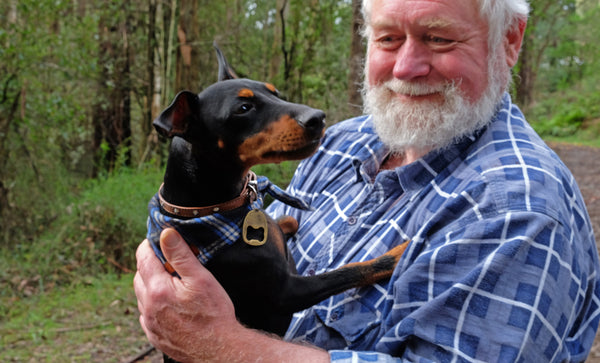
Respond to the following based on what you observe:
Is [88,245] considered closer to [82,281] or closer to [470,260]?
[82,281]

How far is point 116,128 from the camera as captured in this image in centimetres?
1005

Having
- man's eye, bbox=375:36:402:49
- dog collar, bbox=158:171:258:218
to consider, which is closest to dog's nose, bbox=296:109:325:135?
dog collar, bbox=158:171:258:218

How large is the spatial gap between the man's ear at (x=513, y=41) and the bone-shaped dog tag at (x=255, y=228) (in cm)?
123

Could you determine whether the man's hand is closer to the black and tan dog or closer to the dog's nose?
the black and tan dog

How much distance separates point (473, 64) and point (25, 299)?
20.2 ft

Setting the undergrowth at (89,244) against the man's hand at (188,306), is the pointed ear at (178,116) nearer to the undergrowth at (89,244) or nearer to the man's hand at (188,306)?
the man's hand at (188,306)

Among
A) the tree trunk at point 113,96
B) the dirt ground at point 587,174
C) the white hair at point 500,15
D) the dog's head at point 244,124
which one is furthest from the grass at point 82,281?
the white hair at point 500,15

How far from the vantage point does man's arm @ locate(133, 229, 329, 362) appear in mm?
1869

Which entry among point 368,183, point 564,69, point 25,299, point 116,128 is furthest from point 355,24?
point 564,69

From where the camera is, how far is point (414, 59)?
84.8 inches

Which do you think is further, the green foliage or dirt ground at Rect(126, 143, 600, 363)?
the green foliage

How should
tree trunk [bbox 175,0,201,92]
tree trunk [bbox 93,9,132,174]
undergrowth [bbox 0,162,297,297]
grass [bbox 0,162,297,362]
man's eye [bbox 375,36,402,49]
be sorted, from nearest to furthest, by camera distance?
man's eye [bbox 375,36,402,49] → grass [bbox 0,162,297,362] → undergrowth [bbox 0,162,297,297] → tree trunk [bbox 175,0,201,92] → tree trunk [bbox 93,9,132,174]

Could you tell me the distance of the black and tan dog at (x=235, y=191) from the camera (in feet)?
6.50

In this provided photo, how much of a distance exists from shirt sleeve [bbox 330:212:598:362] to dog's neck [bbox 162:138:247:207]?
744 millimetres
